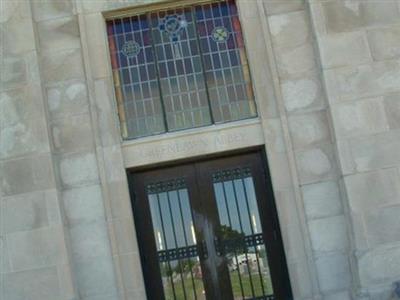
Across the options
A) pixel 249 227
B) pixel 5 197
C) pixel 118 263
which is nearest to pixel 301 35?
pixel 249 227

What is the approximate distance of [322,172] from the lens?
8656mm

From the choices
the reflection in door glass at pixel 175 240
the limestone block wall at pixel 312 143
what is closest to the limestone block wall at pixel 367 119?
the limestone block wall at pixel 312 143

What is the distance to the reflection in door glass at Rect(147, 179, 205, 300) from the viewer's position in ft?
29.2

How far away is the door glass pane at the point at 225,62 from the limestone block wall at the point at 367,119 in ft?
4.20

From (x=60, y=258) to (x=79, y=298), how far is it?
0.64 m

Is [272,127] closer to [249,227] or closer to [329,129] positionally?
[329,129]

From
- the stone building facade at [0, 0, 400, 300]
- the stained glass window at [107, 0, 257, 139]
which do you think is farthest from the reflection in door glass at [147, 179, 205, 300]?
the stained glass window at [107, 0, 257, 139]

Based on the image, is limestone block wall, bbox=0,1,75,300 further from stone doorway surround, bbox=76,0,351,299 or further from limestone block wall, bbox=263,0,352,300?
limestone block wall, bbox=263,0,352,300

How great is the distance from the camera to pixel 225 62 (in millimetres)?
9328

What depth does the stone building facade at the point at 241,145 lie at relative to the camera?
8.32 metres

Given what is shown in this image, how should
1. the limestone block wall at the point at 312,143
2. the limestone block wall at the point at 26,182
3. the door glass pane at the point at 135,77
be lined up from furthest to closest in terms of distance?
the door glass pane at the point at 135,77
the limestone block wall at the point at 312,143
the limestone block wall at the point at 26,182

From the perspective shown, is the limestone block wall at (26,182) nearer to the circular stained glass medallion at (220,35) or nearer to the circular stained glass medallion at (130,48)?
the circular stained glass medallion at (130,48)

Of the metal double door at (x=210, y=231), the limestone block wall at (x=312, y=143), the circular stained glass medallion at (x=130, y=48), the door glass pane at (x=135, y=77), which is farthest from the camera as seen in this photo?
the circular stained glass medallion at (x=130, y=48)

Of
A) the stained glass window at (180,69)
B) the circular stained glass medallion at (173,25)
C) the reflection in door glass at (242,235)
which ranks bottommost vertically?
the reflection in door glass at (242,235)
